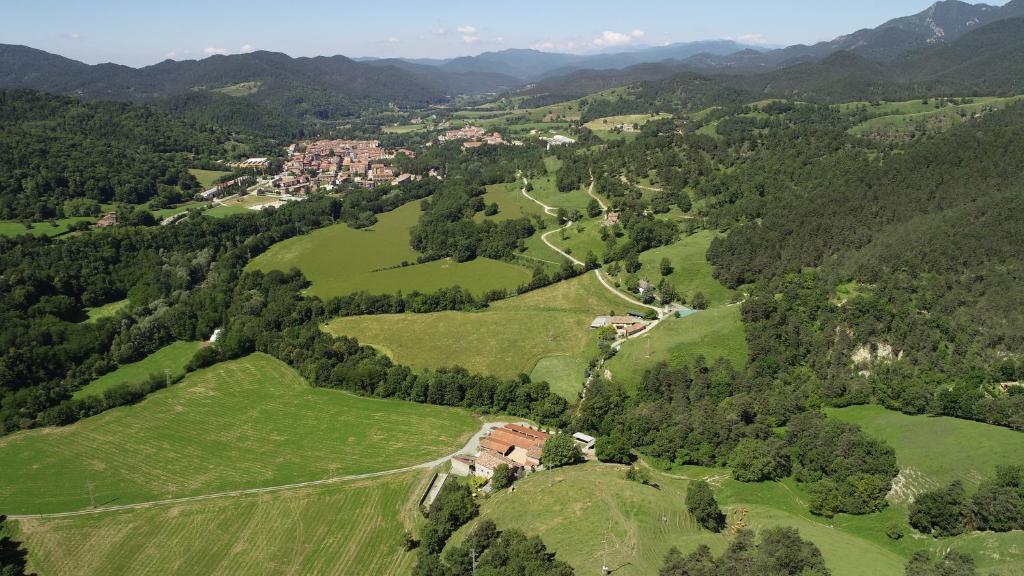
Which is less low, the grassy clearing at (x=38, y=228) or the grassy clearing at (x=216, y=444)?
the grassy clearing at (x=38, y=228)

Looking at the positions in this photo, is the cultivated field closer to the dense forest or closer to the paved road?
the paved road

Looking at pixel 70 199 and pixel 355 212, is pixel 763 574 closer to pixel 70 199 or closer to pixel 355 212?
pixel 355 212

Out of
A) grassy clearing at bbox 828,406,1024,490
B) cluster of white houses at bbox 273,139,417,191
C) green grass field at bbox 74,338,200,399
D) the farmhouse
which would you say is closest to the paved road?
the farmhouse

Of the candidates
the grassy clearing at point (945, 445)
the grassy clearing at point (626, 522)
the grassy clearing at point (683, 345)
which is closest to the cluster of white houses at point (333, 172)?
the grassy clearing at point (683, 345)

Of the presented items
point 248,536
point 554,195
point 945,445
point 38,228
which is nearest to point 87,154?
point 38,228

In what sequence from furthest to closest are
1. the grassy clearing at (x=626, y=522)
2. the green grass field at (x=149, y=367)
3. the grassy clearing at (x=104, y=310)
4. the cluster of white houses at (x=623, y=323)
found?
1. the grassy clearing at (x=104, y=310)
2. the cluster of white houses at (x=623, y=323)
3. the green grass field at (x=149, y=367)
4. the grassy clearing at (x=626, y=522)

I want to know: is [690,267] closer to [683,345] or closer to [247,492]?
[683,345]

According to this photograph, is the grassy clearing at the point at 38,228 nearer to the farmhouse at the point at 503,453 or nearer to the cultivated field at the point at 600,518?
the farmhouse at the point at 503,453
